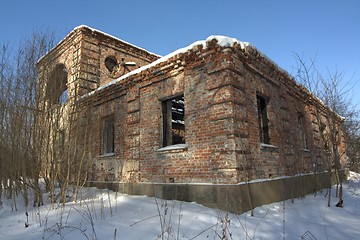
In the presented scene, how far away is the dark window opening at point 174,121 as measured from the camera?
7.70 meters

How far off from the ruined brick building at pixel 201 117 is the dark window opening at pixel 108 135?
0.04 meters

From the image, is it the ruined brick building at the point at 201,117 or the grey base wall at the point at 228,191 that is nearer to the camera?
the grey base wall at the point at 228,191

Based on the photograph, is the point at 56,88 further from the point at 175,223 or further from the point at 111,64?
the point at 111,64

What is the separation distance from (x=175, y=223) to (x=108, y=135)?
254 inches

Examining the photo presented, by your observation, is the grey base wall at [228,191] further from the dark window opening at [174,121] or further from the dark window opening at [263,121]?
the dark window opening at [174,121]

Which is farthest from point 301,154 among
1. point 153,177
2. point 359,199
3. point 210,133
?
point 153,177

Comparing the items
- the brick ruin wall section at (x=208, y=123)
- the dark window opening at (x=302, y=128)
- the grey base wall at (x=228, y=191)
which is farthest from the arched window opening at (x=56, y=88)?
the dark window opening at (x=302, y=128)

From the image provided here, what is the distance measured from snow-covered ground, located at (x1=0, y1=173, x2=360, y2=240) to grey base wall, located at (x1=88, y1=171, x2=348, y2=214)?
0.22 meters

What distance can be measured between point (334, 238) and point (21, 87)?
320 inches


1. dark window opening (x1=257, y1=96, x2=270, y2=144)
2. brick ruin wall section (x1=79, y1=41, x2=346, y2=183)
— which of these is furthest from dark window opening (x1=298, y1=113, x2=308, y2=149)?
dark window opening (x1=257, y1=96, x2=270, y2=144)

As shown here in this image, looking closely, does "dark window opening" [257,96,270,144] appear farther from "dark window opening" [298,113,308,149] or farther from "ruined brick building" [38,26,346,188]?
"dark window opening" [298,113,308,149]

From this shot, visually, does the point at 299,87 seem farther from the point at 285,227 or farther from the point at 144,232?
the point at 144,232

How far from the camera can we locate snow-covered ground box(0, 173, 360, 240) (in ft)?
13.2

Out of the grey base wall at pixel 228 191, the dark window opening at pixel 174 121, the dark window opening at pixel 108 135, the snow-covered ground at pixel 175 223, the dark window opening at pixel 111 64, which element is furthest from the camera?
the dark window opening at pixel 111 64
